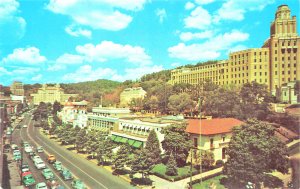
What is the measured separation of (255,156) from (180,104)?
45.5 metres

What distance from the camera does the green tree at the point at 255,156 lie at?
3284cm

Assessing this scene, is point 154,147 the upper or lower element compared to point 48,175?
upper

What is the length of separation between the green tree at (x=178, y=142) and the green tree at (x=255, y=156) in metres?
9.25

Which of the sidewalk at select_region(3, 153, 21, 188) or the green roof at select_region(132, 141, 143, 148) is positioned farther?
the green roof at select_region(132, 141, 143, 148)

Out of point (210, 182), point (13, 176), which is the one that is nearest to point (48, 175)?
point (13, 176)

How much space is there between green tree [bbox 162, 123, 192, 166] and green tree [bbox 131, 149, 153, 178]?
5.58m

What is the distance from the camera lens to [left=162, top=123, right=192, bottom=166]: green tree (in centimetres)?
4406

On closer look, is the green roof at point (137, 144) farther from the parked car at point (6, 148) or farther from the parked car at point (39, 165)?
the parked car at point (6, 148)

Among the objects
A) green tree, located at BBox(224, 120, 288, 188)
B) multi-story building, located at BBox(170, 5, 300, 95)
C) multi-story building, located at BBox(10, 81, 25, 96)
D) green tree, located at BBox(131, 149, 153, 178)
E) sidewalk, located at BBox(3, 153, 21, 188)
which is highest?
multi-story building, located at BBox(170, 5, 300, 95)

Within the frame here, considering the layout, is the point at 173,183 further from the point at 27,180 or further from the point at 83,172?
the point at 27,180

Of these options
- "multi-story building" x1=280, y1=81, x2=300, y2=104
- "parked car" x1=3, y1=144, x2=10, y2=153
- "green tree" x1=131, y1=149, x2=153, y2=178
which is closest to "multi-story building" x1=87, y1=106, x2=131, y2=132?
"parked car" x1=3, y1=144, x2=10, y2=153

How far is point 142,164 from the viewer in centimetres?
3950

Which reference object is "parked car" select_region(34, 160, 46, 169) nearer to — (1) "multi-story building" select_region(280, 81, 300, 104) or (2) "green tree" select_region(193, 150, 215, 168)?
(2) "green tree" select_region(193, 150, 215, 168)

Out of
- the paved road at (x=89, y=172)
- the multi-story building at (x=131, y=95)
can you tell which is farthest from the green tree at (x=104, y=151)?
the multi-story building at (x=131, y=95)
